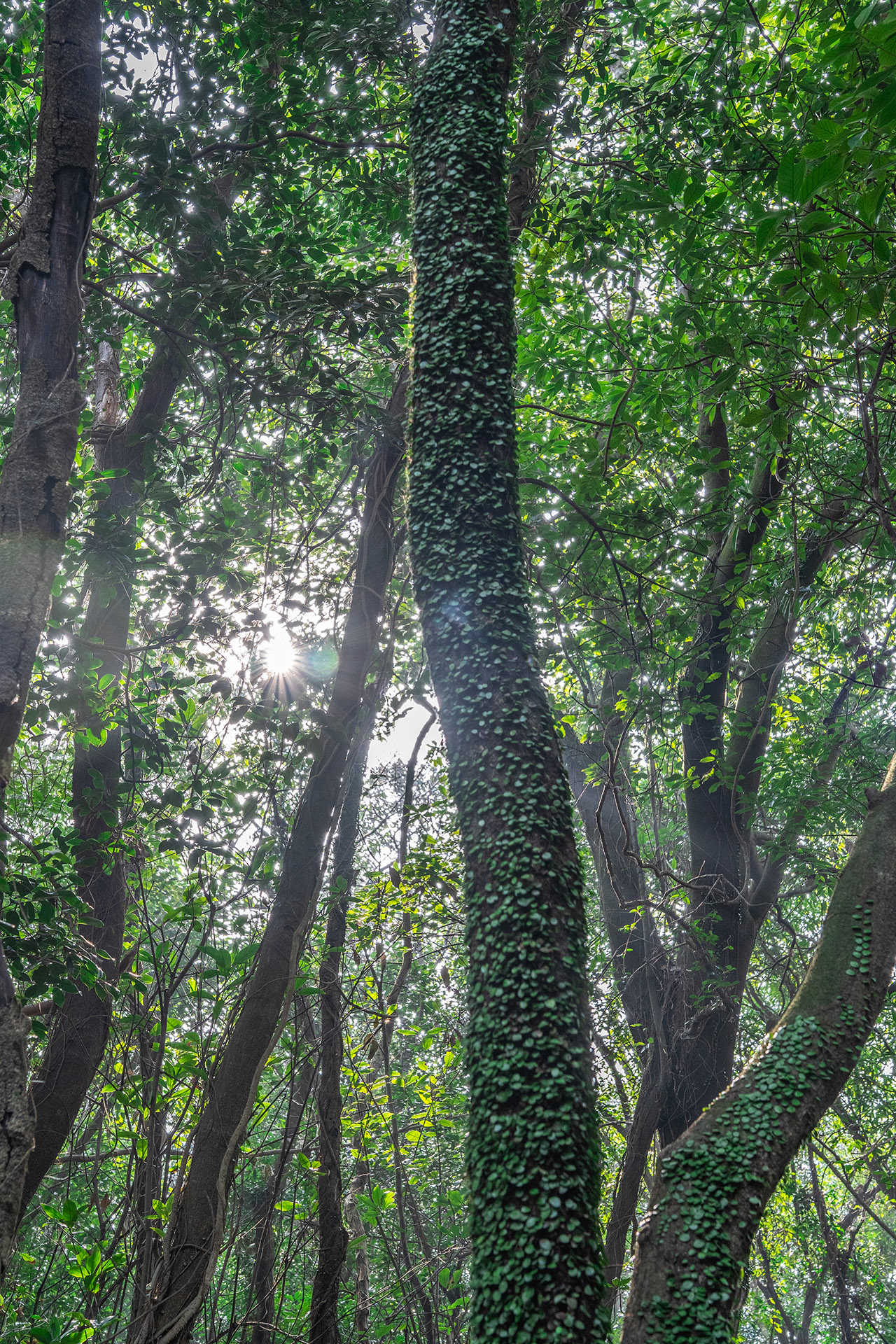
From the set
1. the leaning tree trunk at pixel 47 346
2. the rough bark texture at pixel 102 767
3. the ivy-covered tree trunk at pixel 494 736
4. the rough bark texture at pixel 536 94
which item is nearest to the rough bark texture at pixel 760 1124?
the ivy-covered tree trunk at pixel 494 736

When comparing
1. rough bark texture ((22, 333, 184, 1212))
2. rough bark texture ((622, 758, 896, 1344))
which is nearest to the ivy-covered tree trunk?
rough bark texture ((622, 758, 896, 1344))

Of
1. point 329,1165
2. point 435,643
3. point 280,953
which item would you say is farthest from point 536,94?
point 329,1165

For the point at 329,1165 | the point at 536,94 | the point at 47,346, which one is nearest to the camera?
the point at 47,346

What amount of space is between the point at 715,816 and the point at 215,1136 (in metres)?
4.68

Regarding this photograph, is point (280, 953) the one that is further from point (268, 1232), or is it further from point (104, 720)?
point (104, 720)

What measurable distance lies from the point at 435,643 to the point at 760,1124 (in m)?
1.64

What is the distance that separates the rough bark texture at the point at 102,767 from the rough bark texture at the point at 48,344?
0.88m

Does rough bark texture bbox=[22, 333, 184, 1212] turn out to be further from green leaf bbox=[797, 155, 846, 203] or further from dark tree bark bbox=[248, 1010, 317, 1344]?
green leaf bbox=[797, 155, 846, 203]

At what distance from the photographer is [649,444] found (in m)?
6.35

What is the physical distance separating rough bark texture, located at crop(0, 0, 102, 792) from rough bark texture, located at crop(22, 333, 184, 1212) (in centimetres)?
88

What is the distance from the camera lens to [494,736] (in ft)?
7.81

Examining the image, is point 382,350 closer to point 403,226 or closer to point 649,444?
point 403,226

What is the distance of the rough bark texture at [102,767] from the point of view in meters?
4.20

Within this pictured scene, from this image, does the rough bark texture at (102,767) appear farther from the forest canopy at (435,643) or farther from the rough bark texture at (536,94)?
the rough bark texture at (536,94)
